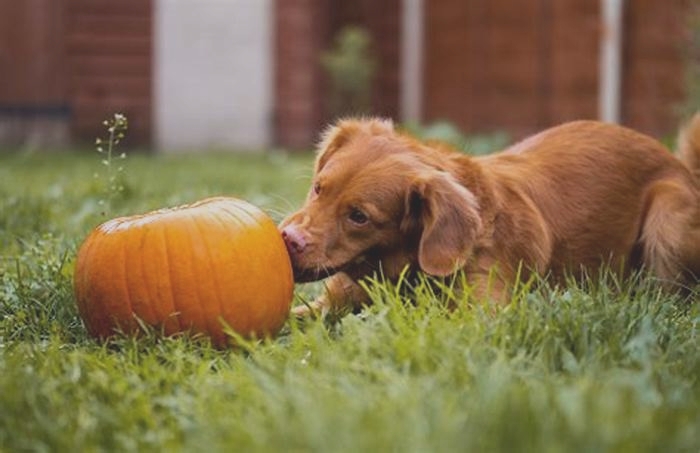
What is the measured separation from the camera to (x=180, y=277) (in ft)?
10.1

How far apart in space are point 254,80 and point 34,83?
2.56 metres

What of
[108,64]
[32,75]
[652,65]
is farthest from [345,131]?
[108,64]

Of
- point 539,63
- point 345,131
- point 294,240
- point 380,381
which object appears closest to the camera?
point 380,381

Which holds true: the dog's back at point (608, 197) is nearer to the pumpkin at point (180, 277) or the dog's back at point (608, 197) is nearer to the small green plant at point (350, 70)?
the pumpkin at point (180, 277)

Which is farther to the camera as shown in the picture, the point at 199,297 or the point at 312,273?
the point at 312,273

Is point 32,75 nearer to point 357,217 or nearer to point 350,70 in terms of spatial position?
point 350,70

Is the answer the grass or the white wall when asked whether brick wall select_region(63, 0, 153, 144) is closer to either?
the white wall

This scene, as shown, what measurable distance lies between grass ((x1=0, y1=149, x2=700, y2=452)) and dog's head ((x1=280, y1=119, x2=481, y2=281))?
21cm

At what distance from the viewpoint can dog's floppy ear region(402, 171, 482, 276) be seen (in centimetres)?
335

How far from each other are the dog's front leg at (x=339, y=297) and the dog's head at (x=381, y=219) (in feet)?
0.14

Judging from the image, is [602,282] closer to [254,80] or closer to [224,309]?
[224,309]

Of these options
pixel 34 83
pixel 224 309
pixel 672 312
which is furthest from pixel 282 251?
pixel 34 83

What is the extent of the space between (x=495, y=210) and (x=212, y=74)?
10.3 meters

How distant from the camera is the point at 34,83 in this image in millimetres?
12531
